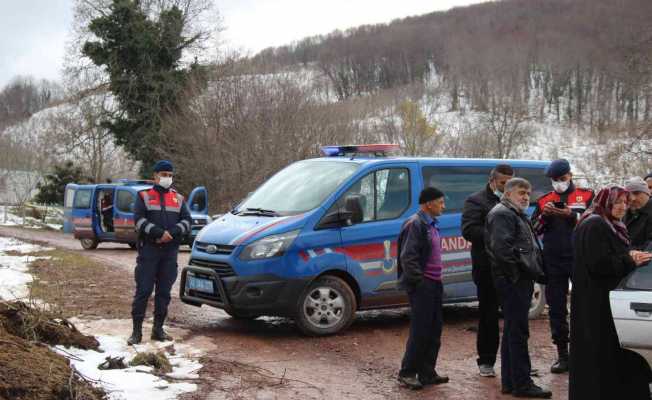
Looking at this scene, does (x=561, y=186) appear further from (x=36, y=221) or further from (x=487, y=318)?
(x=36, y=221)

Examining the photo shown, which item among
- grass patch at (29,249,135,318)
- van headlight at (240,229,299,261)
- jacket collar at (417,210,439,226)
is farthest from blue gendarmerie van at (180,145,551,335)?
jacket collar at (417,210,439,226)

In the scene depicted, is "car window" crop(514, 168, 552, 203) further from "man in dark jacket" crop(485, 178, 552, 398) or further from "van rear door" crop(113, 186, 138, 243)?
"van rear door" crop(113, 186, 138, 243)

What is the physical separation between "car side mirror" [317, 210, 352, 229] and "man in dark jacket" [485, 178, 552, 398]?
2.53 metres

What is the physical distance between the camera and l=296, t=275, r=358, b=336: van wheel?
27.8 ft

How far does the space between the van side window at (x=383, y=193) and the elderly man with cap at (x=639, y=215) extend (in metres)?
2.79

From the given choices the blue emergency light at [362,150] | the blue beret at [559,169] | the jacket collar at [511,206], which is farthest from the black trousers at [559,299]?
the blue emergency light at [362,150]

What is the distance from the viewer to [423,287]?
6.62m

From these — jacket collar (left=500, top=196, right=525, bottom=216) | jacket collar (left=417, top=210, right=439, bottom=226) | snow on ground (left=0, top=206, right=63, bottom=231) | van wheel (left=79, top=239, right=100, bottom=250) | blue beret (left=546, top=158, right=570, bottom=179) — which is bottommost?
snow on ground (left=0, top=206, right=63, bottom=231)

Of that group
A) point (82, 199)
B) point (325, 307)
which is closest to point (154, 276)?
point (325, 307)

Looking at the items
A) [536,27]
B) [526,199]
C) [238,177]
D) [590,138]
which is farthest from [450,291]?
[536,27]

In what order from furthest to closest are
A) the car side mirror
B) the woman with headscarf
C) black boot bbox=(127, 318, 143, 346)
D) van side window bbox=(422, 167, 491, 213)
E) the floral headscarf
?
van side window bbox=(422, 167, 491, 213)
the car side mirror
black boot bbox=(127, 318, 143, 346)
the floral headscarf
the woman with headscarf

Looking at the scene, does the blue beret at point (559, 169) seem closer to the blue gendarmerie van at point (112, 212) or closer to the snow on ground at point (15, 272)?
the snow on ground at point (15, 272)

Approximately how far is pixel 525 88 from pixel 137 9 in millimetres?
56856

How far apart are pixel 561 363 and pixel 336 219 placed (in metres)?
2.79
